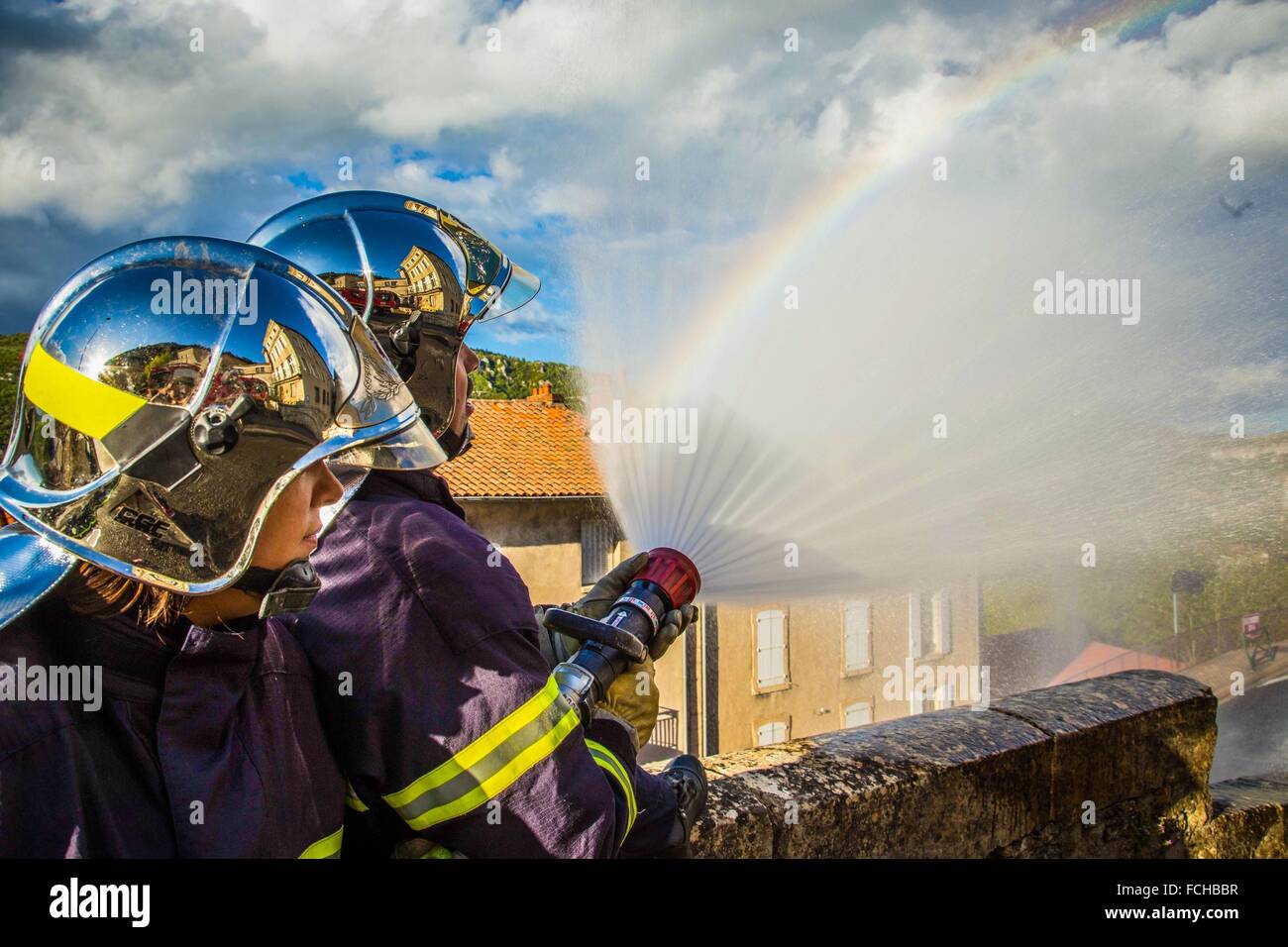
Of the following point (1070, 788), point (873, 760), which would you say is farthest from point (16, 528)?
point (1070, 788)

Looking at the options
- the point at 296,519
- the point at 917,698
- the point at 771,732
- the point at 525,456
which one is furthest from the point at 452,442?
the point at 917,698

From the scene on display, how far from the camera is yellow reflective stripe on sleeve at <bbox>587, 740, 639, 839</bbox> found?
2.22m

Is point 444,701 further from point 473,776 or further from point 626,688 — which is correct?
point 626,688

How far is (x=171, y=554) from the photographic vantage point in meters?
1.68

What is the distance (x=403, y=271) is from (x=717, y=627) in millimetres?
20048

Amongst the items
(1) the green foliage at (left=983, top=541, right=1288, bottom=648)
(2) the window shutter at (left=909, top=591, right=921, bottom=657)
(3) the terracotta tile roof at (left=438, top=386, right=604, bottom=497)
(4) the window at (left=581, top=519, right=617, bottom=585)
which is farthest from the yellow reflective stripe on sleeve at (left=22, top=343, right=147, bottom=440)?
(2) the window shutter at (left=909, top=591, right=921, bottom=657)

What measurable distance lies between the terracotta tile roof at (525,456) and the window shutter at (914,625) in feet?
32.9

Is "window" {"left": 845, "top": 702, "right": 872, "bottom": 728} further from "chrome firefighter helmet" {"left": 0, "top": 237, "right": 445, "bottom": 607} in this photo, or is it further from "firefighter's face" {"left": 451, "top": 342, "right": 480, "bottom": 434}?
"chrome firefighter helmet" {"left": 0, "top": 237, "right": 445, "bottom": 607}

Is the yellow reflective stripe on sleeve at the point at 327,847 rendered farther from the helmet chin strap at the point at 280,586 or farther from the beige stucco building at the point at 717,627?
the beige stucco building at the point at 717,627

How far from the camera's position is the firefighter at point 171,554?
146 centimetres

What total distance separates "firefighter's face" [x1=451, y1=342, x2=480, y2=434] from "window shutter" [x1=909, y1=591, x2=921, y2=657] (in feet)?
79.6

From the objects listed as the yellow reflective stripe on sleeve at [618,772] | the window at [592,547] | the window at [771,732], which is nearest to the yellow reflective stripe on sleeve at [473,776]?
the yellow reflective stripe on sleeve at [618,772]
